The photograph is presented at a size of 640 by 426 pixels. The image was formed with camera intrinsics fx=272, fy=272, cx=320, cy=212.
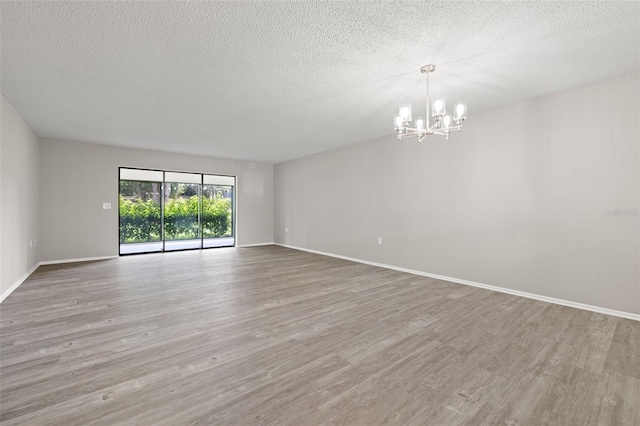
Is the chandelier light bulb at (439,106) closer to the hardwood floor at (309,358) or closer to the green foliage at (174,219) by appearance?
the hardwood floor at (309,358)

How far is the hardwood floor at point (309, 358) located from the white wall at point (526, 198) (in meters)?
0.52

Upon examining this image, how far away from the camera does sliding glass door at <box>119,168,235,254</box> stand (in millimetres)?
6859

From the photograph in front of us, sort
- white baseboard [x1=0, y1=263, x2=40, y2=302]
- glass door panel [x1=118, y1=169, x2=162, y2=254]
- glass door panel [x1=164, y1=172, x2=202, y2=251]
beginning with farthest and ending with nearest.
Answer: glass door panel [x1=164, y1=172, x2=202, y2=251], glass door panel [x1=118, y1=169, x2=162, y2=254], white baseboard [x1=0, y1=263, x2=40, y2=302]

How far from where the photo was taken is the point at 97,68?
284 centimetres

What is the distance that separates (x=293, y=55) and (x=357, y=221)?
4.12 meters

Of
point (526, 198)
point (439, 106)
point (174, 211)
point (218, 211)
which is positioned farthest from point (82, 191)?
point (526, 198)

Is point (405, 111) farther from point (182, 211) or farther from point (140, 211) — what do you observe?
point (140, 211)

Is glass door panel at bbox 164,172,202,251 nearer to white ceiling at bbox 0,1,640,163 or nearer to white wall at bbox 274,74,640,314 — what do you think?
white ceiling at bbox 0,1,640,163

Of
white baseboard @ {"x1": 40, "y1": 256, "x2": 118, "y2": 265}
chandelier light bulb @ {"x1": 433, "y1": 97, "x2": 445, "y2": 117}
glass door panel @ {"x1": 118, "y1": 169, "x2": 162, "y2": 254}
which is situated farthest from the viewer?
glass door panel @ {"x1": 118, "y1": 169, "x2": 162, "y2": 254}

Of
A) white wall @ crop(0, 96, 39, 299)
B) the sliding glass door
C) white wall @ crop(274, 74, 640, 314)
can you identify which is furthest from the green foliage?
white wall @ crop(274, 74, 640, 314)

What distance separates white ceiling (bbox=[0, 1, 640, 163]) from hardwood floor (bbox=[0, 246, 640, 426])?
2623 millimetres

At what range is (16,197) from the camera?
4.09 m

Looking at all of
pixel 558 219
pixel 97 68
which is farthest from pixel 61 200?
pixel 558 219

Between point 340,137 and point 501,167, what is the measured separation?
2.94m
